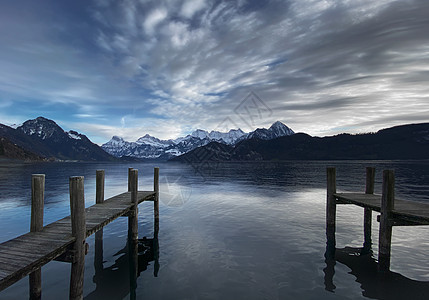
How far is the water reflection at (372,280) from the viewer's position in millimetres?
9742

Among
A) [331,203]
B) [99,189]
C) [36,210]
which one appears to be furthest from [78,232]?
[331,203]

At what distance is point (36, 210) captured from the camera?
8930 mm

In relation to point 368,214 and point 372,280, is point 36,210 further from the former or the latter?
point 368,214

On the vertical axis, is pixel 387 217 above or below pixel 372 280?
above

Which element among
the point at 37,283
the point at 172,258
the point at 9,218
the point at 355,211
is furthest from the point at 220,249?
the point at 9,218

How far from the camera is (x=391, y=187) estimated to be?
440 inches

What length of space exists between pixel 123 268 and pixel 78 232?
514 centimetres

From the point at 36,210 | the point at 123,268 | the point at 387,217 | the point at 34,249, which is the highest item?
the point at 36,210

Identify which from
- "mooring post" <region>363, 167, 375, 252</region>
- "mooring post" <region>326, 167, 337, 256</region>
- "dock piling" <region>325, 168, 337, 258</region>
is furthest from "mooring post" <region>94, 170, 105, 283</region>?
"mooring post" <region>363, 167, 375, 252</region>

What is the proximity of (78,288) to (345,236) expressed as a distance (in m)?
17.2

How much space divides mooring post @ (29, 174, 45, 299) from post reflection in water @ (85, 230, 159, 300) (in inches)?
79.1

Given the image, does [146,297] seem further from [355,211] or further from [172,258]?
[355,211]

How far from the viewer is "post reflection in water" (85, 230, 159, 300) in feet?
33.1

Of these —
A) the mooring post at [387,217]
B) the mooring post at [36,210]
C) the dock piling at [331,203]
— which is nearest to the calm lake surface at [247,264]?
the dock piling at [331,203]
